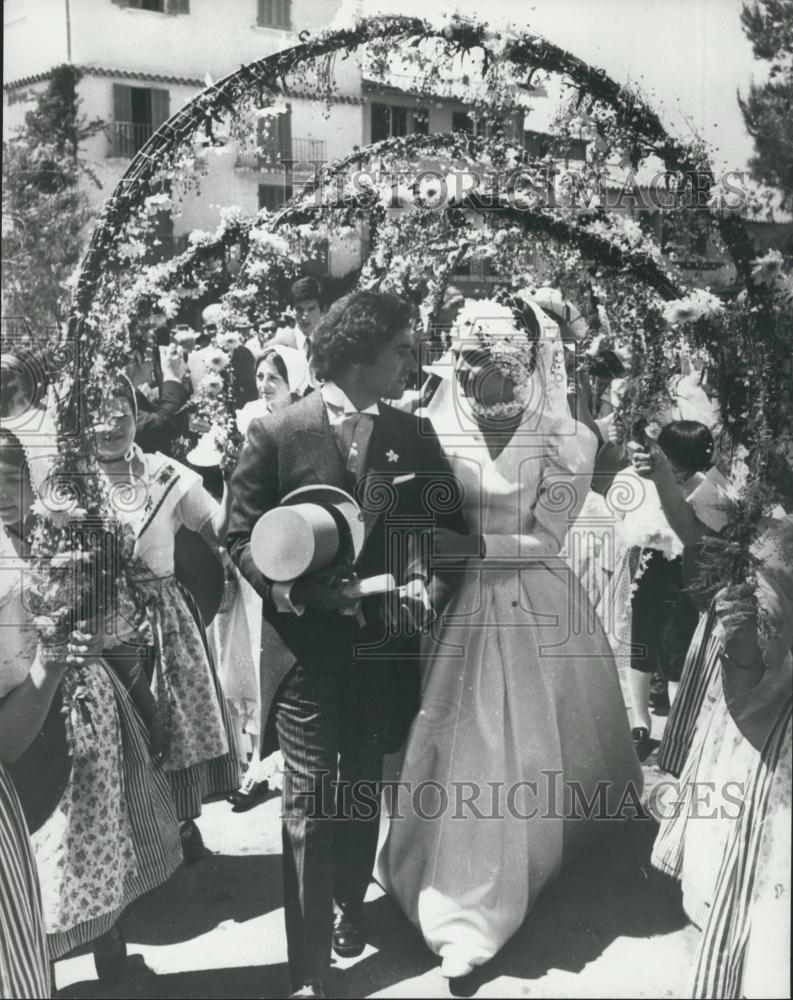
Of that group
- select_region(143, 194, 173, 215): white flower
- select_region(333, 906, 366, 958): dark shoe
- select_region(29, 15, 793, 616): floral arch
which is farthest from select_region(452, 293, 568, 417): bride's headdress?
select_region(333, 906, 366, 958): dark shoe

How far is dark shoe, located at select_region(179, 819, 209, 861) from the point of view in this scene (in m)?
3.35

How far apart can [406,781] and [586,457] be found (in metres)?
1.15

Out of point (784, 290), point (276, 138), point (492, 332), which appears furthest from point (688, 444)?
point (276, 138)

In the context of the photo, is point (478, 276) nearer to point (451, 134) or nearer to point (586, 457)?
point (451, 134)

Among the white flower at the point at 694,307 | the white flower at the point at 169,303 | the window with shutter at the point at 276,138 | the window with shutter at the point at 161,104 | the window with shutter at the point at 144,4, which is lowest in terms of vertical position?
the white flower at the point at 694,307

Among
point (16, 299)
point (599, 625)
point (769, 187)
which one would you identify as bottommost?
point (599, 625)

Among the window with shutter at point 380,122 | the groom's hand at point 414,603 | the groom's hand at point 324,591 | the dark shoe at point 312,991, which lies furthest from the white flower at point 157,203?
the dark shoe at point 312,991

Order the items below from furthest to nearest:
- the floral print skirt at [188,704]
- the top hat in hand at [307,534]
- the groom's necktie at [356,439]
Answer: the floral print skirt at [188,704] < the groom's necktie at [356,439] < the top hat in hand at [307,534]

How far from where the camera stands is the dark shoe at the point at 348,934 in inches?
125

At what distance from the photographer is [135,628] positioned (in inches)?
128

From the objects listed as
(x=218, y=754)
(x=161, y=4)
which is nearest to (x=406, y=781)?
(x=218, y=754)

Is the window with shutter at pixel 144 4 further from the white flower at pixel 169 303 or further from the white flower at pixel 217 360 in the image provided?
the white flower at pixel 217 360

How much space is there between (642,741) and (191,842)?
1.51 metres

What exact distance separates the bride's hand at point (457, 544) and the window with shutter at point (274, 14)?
161 centimetres
